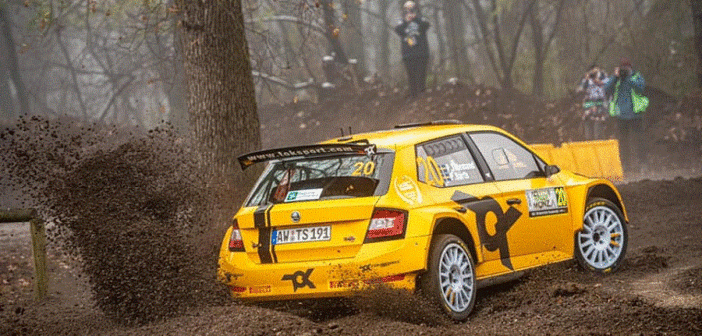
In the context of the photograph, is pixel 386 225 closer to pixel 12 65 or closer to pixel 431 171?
pixel 431 171

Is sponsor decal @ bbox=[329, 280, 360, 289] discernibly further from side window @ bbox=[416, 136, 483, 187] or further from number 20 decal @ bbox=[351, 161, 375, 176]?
side window @ bbox=[416, 136, 483, 187]

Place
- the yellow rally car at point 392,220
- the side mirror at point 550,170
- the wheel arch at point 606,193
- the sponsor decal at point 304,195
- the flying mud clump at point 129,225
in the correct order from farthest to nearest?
the wheel arch at point 606,193, the side mirror at point 550,170, the flying mud clump at point 129,225, the sponsor decal at point 304,195, the yellow rally car at point 392,220

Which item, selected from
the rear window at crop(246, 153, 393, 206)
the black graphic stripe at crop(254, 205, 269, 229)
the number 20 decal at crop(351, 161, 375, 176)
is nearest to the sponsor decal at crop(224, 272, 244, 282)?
the black graphic stripe at crop(254, 205, 269, 229)

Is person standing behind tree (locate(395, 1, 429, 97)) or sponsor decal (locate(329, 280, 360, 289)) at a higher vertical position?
person standing behind tree (locate(395, 1, 429, 97))

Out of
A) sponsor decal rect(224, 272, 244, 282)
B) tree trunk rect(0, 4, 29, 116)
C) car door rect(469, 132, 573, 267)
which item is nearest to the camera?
sponsor decal rect(224, 272, 244, 282)

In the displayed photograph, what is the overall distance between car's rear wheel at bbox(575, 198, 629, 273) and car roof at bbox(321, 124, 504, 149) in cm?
139


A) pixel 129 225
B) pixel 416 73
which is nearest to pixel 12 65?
pixel 416 73

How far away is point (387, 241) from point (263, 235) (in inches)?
42.3

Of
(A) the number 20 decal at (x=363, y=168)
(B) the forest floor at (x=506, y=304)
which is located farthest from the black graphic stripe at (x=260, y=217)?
(A) the number 20 decal at (x=363, y=168)

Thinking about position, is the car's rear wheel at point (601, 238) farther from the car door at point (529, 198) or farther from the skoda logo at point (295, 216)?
the skoda logo at point (295, 216)

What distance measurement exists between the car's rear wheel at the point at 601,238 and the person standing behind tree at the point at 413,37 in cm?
1645

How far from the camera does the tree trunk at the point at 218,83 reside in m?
12.7

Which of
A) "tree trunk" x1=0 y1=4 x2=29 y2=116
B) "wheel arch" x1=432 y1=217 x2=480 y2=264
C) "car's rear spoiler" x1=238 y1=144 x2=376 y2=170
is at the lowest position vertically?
"wheel arch" x1=432 y1=217 x2=480 y2=264

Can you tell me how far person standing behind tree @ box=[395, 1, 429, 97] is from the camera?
89.7 feet
